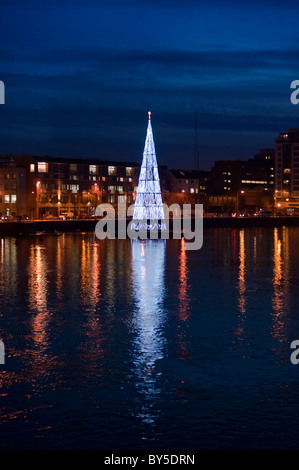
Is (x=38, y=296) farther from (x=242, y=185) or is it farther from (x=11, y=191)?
(x=242, y=185)

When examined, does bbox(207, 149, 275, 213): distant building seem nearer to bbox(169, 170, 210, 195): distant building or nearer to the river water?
bbox(169, 170, 210, 195): distant building

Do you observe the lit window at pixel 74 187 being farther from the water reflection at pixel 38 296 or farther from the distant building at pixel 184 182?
the water reflection at pixel 38 296

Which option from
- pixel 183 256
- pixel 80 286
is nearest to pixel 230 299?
pixel 80 286

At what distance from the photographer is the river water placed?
13469 millimetres

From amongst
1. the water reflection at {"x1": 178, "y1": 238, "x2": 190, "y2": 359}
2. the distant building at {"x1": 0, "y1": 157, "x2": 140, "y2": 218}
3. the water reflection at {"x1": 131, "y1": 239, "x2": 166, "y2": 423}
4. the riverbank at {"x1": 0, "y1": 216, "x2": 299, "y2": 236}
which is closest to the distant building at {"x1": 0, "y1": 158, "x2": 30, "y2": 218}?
the distant building at {"x1": 0, "y1": 157, "x2": 140, "y2": 218}

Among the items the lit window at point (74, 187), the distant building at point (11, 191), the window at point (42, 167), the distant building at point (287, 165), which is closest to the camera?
the distant building at point (11, 191)

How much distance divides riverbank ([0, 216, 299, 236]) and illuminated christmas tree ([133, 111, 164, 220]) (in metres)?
13.3

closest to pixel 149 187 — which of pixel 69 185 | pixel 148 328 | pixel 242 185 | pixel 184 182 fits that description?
pixel 69 185

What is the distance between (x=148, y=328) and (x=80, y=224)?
2688 inches

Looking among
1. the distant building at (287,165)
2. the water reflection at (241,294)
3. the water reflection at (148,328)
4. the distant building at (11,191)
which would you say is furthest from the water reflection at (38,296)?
the distant building at (287,165)

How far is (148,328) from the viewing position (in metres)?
22.9

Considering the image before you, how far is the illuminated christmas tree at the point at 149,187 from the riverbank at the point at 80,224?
43.7 ft

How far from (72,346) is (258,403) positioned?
277 inches

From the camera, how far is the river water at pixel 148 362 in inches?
530
